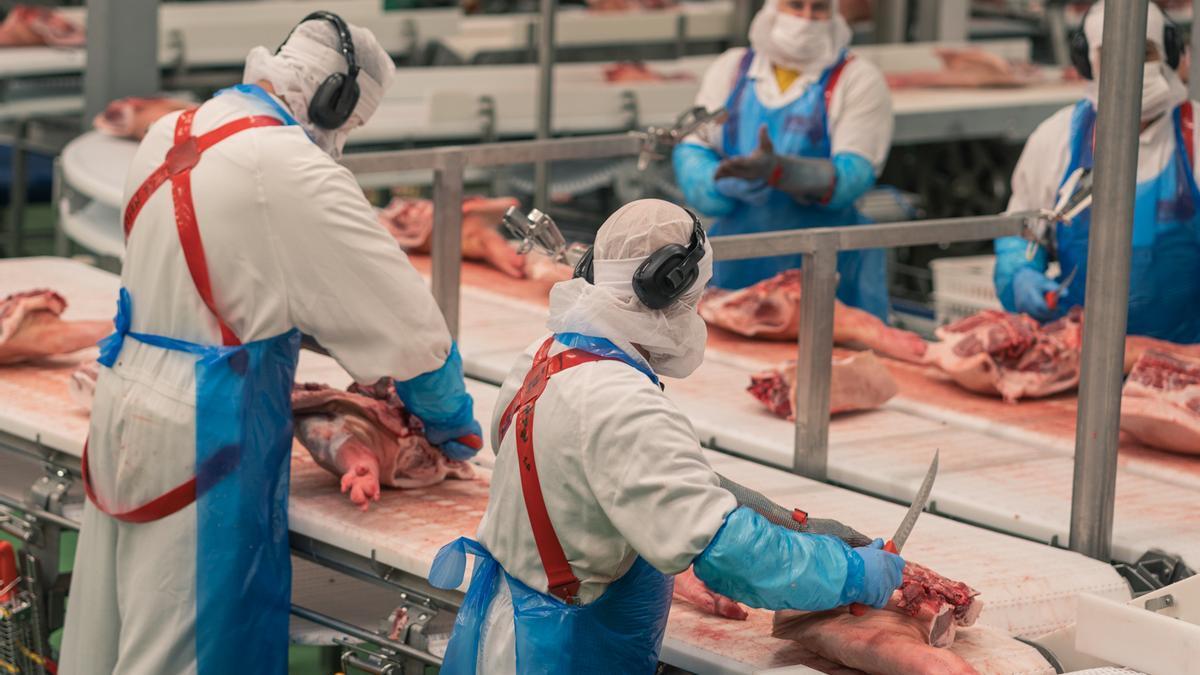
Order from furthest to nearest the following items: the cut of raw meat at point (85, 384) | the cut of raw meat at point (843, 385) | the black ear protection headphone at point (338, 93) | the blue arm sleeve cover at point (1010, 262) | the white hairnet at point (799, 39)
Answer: the white hairnet at point (799, 39)
the blue arm sleeve cover at point (1010, 262)
the cut of raw meat at point (843, 385)
the cut of raw meat at point (85, 384)
the black ear protection headphone at point (338, 93)

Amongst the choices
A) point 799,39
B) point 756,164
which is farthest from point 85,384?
point 799,39

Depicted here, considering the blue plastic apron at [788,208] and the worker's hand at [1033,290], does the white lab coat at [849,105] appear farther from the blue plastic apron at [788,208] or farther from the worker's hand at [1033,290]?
the worker's hand at [1033,290]

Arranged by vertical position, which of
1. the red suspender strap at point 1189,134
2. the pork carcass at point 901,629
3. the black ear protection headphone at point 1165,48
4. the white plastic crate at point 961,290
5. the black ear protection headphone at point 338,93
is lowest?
the white plastic crate at point 961,290

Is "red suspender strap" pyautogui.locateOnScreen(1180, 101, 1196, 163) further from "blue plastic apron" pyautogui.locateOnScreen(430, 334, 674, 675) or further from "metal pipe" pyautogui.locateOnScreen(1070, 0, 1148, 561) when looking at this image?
"blue plastic apron" pyautogui.locateOnScreen(430, 334, 674, 675)

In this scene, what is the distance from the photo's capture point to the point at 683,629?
3225mm

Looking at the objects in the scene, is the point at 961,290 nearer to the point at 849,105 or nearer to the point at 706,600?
the point at 849,105

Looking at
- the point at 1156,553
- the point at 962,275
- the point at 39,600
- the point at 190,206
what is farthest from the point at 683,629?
the point at 962,275

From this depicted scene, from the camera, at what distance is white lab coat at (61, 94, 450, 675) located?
3.64m

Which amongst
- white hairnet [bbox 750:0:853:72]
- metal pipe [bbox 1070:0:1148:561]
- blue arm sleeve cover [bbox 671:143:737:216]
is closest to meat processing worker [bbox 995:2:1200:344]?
white hairnet [bbox 750:0:853:72]

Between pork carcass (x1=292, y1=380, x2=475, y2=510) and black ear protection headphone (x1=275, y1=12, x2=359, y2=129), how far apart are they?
607mm

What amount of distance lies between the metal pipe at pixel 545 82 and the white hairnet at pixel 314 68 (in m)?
2.71

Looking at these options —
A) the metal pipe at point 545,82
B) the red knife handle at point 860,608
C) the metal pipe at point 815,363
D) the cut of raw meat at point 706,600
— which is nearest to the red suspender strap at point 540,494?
the cut of raw meat at point 706,600

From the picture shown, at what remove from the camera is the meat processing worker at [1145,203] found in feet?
15.9

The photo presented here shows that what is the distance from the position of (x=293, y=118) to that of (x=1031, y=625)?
1810 millimetres
